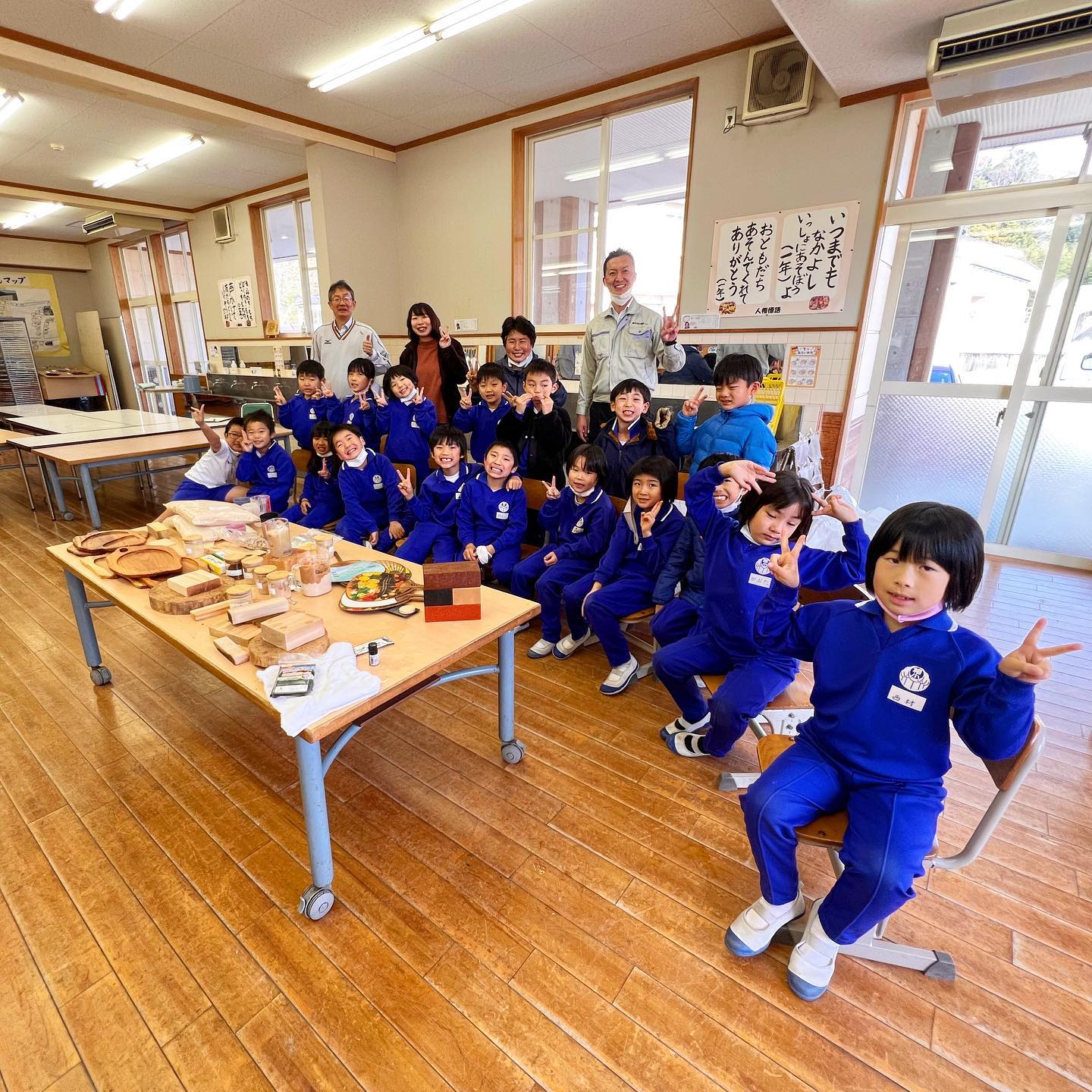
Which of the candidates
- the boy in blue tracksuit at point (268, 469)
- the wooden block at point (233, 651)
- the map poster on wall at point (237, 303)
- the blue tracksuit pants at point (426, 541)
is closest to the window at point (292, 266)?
the map poster on wall at point (237, 303)

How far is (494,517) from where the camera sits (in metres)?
3.14

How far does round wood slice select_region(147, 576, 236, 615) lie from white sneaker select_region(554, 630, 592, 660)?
1500 millimetres

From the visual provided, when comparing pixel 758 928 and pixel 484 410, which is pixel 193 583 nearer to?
pixel 758 928

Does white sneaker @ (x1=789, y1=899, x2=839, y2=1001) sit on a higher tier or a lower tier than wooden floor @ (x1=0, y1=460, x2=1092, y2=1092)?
higher

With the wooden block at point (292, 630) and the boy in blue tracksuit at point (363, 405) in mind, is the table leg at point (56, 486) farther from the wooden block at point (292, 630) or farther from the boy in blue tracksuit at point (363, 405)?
the wooden block at point (292, 630)

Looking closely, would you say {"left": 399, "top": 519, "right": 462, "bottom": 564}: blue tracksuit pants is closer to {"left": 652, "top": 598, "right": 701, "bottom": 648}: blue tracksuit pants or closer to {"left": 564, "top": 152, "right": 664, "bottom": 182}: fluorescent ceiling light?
{"left": 652, "top": 598, "right": 701, "bottom": 648}: blue tracksuit pants

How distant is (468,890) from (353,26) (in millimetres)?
4700

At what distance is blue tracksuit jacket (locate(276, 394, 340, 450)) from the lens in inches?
171

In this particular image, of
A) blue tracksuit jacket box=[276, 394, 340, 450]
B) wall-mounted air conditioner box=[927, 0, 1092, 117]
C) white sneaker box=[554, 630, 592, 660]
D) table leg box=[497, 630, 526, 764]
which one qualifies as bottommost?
white sneaker box=[554, 630, 592, 660]

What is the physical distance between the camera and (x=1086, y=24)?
2.31 m

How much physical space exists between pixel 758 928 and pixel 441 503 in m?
2.56

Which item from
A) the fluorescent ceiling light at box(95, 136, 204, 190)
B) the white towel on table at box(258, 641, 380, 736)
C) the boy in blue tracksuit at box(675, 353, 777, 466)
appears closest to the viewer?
the white towel on table at box(258, 641, 380, 736)

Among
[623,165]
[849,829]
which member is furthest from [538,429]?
[623,165]

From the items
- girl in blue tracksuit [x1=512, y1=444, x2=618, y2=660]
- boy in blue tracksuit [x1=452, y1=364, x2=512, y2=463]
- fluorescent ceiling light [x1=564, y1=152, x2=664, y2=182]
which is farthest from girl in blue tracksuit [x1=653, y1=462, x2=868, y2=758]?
fluorescent ceiling light [x1=564, y1=152, x2=664, y2=182]
